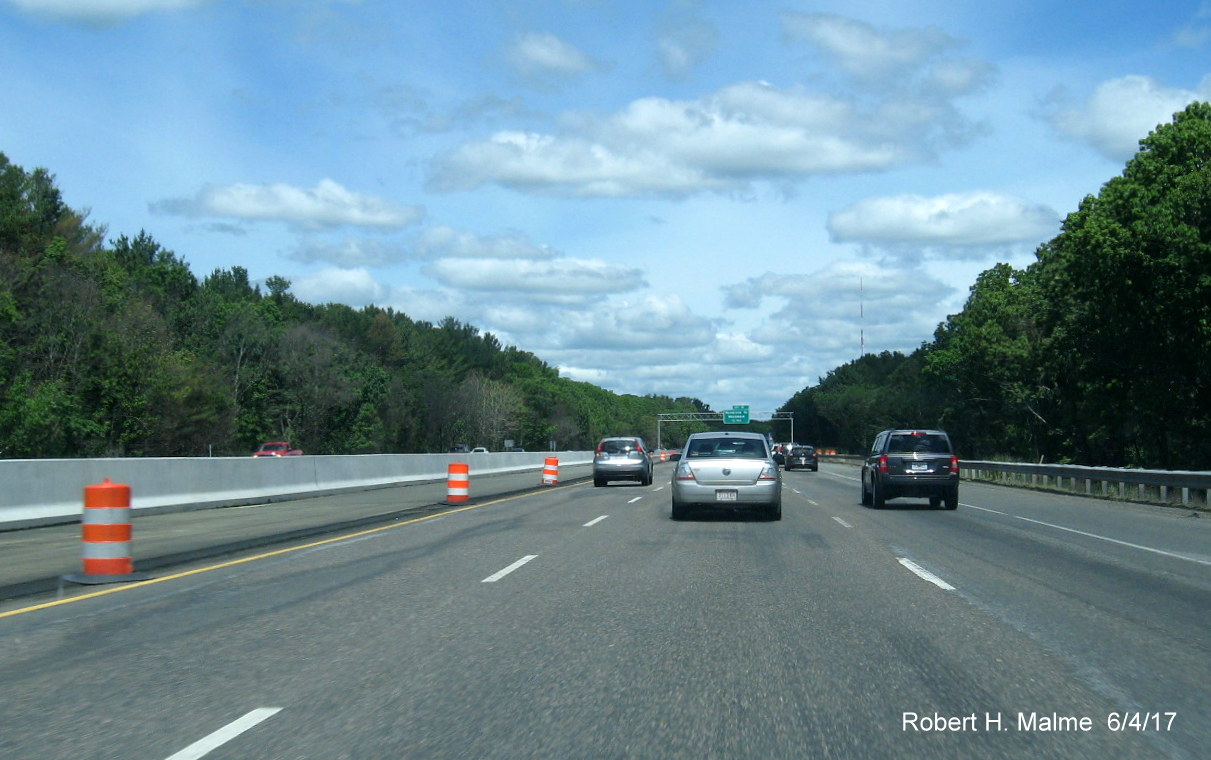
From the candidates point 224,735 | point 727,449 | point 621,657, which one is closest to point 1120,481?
point 727,449

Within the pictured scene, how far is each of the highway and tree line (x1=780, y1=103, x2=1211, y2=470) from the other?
102ft

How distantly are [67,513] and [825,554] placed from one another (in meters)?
13.6

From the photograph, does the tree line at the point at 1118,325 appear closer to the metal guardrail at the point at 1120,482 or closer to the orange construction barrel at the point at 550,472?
the metal guardrail at the point at 1120,482

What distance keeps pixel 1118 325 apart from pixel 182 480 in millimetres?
36469

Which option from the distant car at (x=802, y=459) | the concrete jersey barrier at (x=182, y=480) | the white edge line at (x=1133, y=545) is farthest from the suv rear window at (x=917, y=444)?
the distant car at (x=802, y=459)

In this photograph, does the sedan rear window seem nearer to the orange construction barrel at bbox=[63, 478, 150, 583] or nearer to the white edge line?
the white edge line

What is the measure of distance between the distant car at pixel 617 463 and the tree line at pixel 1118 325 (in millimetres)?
19699

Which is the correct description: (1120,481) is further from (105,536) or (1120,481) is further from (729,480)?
(105,536)

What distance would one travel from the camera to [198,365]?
72.0 metres

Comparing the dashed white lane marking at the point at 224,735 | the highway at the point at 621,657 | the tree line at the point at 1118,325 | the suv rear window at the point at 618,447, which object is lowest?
the dashed white lane marking at the point at 224,735

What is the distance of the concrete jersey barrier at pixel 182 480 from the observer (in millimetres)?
19203

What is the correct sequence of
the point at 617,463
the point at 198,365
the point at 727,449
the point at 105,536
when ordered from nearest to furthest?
the point at 105,536, the point at 727,449, the point at 617,463, the point at 198,365

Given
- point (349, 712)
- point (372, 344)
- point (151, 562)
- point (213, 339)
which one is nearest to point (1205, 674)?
point (349, 712)

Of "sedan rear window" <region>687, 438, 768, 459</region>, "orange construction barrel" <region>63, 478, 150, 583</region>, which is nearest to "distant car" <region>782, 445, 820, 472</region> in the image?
"sedan rear window" <region>687, 438, 768, 459</region>
